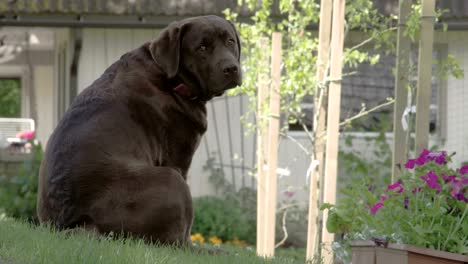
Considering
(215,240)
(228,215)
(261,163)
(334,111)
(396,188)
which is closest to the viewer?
(396,188)

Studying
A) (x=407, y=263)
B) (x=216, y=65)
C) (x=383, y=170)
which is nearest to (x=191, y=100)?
(x=216, y=65)

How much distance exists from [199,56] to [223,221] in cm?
915

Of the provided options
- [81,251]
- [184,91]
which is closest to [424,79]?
[184,91]

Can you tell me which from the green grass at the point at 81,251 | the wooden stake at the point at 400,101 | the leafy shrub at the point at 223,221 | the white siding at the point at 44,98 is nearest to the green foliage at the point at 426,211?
the green grass at the point at 81,251

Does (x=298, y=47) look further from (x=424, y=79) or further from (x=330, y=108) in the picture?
(x=424, y=79)

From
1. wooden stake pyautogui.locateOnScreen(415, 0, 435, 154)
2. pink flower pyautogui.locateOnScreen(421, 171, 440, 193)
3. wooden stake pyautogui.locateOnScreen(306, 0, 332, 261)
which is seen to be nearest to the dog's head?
wooden stake pyautogui.locateOnScreen(415, 0, 435, 154)

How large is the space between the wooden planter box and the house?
11553mm

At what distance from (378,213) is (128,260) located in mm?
1422

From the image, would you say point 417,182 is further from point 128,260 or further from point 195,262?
point 128,260

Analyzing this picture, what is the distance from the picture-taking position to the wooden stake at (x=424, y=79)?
6582 mm

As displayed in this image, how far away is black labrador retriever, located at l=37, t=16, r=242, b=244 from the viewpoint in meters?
6.05

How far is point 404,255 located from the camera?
5.20 metres

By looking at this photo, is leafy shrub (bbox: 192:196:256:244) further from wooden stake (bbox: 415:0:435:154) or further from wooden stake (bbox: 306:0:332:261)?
wooden stake (bbox: 415:0:435:154)

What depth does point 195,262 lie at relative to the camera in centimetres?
534
